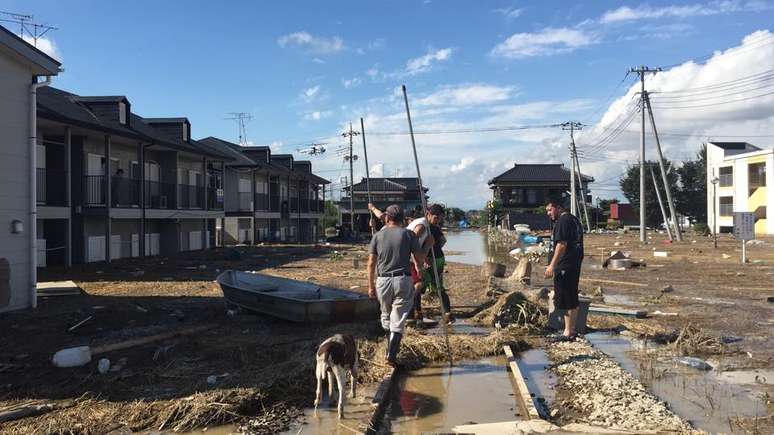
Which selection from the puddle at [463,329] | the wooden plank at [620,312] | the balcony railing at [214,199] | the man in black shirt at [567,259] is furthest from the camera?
the balcony railing at [214,199]

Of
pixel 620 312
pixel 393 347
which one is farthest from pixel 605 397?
pixel 620 312

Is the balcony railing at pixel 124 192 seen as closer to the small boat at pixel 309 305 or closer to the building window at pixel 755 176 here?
the small boat at pixel 309 305

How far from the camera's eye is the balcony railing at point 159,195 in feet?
76.2

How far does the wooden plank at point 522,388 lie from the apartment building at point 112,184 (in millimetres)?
14805

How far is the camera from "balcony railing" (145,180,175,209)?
23234 millimetres

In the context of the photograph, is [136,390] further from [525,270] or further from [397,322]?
[525,270]

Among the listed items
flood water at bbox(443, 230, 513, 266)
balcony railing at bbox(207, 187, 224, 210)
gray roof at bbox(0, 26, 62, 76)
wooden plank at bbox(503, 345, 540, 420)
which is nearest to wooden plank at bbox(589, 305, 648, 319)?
wooden plank at bbox(503, 345, 540, 420)

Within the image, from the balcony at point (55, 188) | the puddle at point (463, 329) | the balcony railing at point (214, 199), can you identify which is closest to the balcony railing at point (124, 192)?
the balcony at point (55, 188)

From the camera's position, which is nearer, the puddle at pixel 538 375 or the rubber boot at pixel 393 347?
the puddle at pixel 538 375

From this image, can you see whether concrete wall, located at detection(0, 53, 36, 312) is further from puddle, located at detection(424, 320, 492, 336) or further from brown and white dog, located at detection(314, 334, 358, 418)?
brown and white dog, located at detection(314, 334, 358, 418)

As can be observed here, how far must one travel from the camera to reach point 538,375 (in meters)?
6.53

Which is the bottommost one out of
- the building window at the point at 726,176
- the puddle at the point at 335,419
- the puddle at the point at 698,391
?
the puddle at the point at 698,391

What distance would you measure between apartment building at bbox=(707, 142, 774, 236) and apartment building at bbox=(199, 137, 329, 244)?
101ft

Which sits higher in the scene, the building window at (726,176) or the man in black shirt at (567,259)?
the building window at (726,176)
